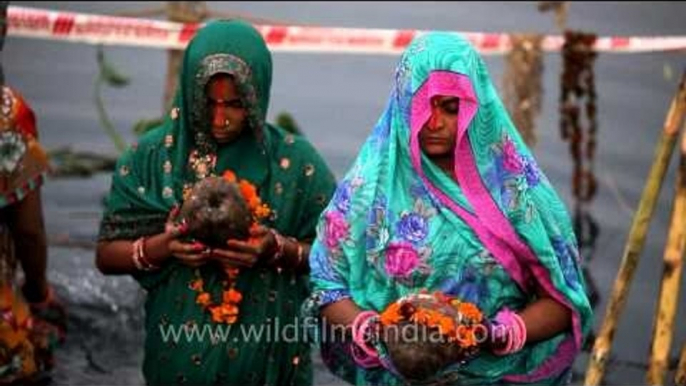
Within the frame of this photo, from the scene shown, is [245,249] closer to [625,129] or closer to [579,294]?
[579,294]

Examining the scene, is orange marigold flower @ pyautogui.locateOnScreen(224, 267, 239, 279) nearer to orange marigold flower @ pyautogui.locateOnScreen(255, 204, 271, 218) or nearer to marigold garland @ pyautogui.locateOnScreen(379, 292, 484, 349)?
orange marigold flower @ pyautogui.locateOnScreen(255, 204, 271, 218)

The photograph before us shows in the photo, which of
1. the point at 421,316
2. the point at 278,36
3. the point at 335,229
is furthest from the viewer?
the point at 278,36

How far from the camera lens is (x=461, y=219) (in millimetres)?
4195

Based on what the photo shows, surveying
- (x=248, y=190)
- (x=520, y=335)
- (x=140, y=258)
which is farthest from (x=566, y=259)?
(x=140, y=258)

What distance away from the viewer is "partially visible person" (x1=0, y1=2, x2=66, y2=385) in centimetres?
565

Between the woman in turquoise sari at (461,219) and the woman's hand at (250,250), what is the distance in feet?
1.69

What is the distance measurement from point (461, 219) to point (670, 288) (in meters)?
1.12

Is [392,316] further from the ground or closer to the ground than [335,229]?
closer to the ground

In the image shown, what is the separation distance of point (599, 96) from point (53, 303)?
391 cm

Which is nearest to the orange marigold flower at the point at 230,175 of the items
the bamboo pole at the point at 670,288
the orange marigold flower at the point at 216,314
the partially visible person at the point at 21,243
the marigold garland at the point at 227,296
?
the marigold garland at the point at 227,296

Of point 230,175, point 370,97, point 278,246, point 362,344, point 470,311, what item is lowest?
point 362,344

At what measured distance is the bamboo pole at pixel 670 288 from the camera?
4.95m

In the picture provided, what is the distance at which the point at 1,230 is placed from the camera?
19.2 ft

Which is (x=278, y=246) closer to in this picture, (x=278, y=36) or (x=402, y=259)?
(x=402, y=259)
